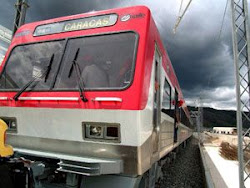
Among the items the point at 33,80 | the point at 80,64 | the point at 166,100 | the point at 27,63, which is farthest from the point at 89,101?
the point at 166,100

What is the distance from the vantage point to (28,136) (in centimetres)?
395

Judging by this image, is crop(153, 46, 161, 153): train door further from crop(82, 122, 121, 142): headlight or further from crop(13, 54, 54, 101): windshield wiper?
crop(13, 54, 54, 101): windshield wiper

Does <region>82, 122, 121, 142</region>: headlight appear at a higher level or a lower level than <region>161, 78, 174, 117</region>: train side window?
lower

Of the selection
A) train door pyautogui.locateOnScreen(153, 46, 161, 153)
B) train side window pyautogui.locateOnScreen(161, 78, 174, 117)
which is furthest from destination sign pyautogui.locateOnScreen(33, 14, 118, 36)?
train side window pyautogui.locateOnScreen(161, 78, 174, 117)

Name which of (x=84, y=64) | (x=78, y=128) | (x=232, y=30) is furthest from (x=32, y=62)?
(x=232, y=30)

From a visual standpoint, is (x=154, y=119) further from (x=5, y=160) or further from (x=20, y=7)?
(x=20, y=7)

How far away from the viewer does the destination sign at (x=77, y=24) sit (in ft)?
13.3

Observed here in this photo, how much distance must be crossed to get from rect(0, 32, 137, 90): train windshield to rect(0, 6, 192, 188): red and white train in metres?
0.02

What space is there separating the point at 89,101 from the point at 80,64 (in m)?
0.67

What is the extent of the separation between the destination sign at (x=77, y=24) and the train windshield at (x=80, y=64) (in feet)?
0.73

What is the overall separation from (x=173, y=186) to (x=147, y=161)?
4476 millimetres

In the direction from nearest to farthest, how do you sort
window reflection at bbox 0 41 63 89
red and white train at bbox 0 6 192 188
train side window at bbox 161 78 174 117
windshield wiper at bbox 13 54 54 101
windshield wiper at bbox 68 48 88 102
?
red and white train at bbox 0 6 192 188 → windshield wiper at bbox 68 48 88 102 → windshield wiper at bbox 13 54 54 101 → window reflection at bbox 0 41 63 89 → train side window at bbox 161 78 174 117

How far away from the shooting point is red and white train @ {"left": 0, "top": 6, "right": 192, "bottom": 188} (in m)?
3.32

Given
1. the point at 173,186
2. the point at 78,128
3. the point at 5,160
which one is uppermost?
the point at 78,128
